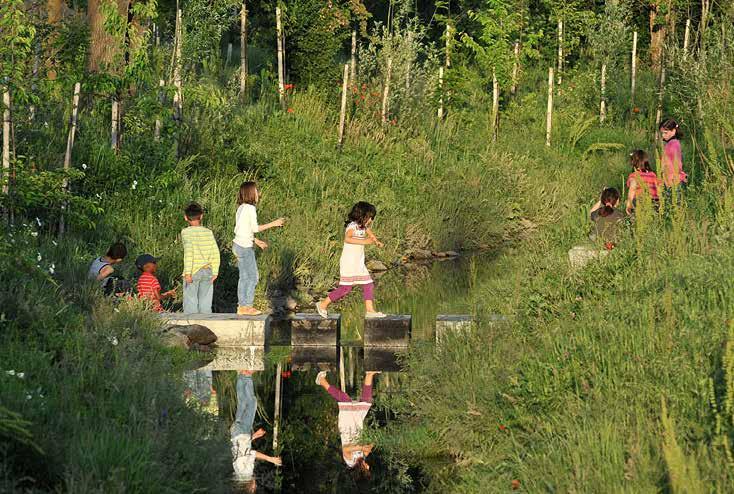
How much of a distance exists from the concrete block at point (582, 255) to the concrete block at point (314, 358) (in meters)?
2.86

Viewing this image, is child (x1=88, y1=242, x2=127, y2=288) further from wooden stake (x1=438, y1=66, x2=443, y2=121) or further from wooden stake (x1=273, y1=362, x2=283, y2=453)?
wooden stake (x1=438, y1=66, x2=443, y2=121)

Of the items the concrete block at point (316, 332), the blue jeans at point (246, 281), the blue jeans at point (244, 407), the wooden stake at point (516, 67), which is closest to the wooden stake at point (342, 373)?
the concrete block at point (316, 332)

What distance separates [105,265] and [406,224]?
29.3 feet

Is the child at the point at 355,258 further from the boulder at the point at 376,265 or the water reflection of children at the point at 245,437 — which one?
the boulder at the point at 376,265

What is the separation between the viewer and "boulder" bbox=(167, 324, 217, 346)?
46.2 ft

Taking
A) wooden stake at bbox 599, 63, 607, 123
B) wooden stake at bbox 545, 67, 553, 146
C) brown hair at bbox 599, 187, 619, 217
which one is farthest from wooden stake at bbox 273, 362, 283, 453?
wooden stake at bbox 599, 63, 607, 123

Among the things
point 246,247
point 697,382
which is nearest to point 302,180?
point 246,247

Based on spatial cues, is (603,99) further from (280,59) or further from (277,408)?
(277,408)

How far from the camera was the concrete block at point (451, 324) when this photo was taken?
1234 centimetres

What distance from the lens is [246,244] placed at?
14930 mm

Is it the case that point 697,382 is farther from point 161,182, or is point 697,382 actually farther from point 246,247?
point 161,182

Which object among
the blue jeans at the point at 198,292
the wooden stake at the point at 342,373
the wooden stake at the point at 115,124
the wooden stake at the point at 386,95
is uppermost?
the wooden stake at the point at 386,95

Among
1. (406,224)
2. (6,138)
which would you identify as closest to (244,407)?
(6,138)

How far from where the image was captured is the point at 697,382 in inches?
324
